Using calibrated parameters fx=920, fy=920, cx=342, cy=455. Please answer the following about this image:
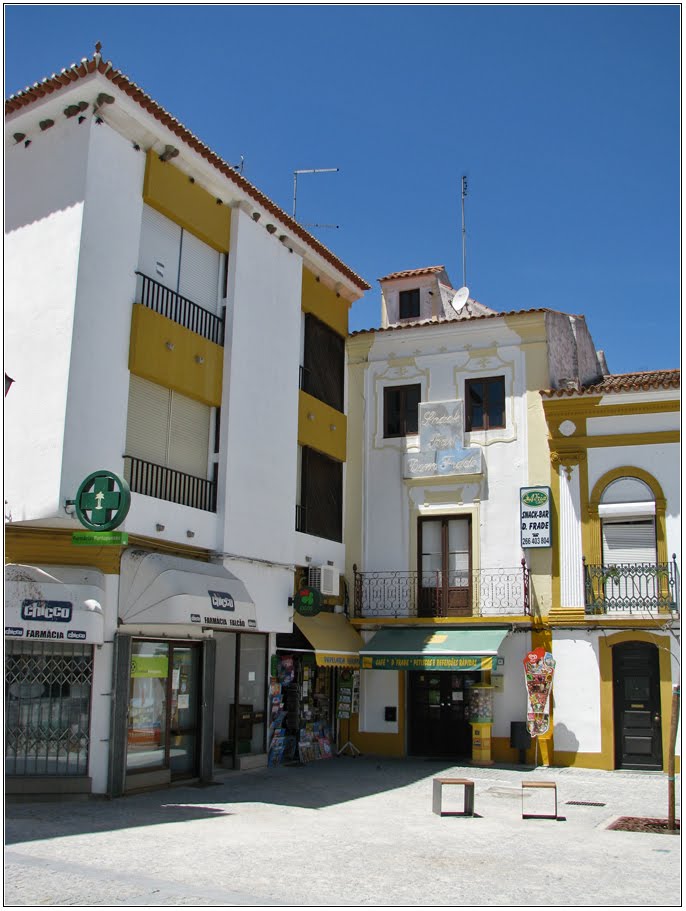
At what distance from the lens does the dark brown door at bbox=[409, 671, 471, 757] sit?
A: 68.1 feet

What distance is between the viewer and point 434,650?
64.8 ft

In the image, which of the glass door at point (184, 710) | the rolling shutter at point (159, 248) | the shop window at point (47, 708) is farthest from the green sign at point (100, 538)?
the rolling shutter at point (159, 248)

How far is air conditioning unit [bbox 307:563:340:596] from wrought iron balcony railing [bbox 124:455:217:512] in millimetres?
3975

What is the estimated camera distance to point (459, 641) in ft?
65.4

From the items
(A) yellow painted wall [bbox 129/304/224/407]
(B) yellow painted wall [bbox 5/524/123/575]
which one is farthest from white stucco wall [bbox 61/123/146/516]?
(B) yellow painted wall [bbox 5/524/123/575]

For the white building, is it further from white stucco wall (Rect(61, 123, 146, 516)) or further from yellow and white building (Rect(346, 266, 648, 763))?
yellow and white building (Rect(346, 266, 648, 763))

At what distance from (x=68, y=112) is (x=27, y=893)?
11399mm

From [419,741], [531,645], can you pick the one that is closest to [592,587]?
[531,645]

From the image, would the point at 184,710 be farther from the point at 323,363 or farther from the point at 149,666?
the point at 323,363

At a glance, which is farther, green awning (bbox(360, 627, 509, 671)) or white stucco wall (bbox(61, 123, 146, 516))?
green awning (bbox(360, 627, 509, 671))

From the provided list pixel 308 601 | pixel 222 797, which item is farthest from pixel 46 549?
pixel 308 601

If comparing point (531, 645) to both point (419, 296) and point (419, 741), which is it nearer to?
point (419, 741)

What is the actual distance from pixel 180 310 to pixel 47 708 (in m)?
7.07

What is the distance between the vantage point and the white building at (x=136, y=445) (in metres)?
13.3
